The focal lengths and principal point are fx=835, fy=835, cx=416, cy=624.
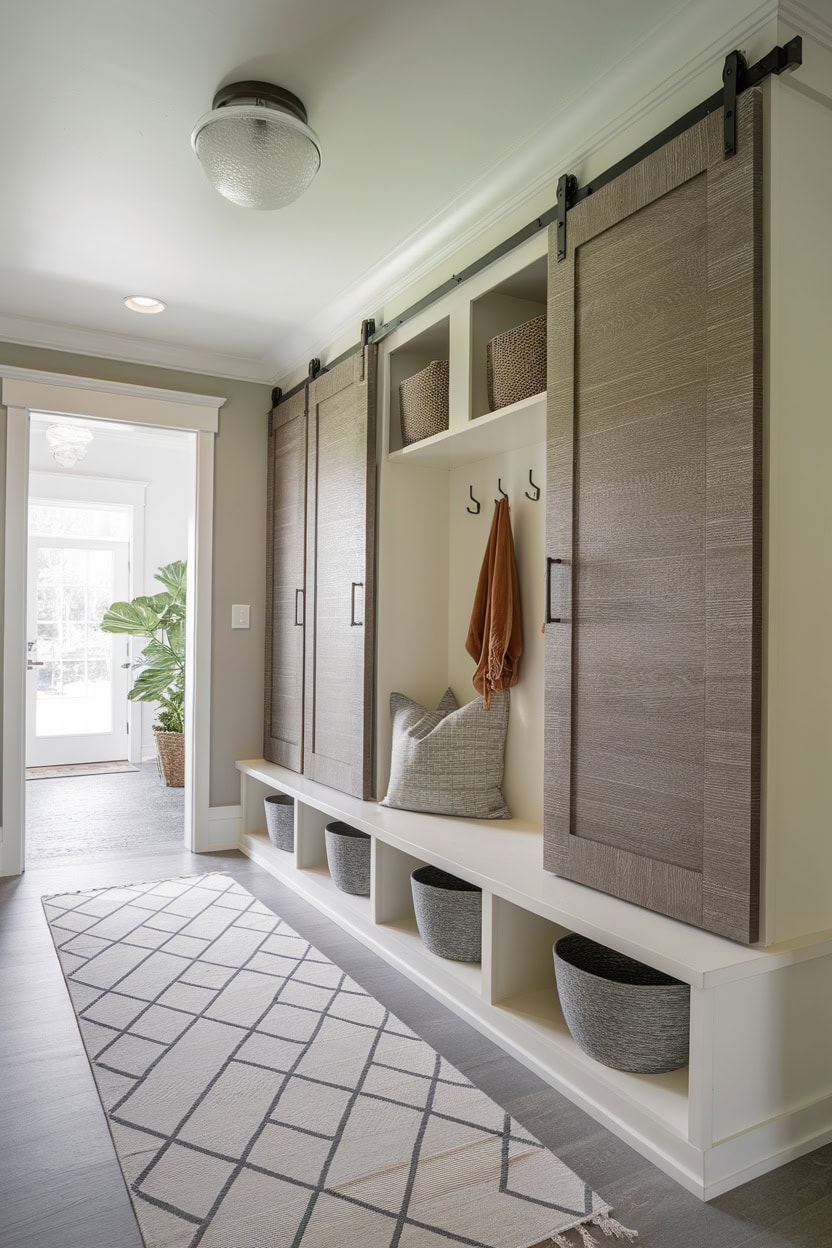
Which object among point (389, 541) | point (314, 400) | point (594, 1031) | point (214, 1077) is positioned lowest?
point (214, 1077)

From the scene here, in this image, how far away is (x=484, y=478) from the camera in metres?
3.22

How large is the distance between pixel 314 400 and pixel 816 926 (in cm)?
297

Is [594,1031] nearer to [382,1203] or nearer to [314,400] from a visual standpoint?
[382,1203]

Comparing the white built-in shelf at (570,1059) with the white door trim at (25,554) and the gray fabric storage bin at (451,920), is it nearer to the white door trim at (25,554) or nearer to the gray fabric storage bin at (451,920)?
the gray fabric storage bin at (451,920)

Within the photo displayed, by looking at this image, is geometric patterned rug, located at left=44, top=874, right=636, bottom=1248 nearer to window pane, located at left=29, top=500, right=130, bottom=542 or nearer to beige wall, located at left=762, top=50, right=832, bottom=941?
beige wall, located at left=762, top=50, right=832, bottom=941

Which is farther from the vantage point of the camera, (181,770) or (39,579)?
(39,579)

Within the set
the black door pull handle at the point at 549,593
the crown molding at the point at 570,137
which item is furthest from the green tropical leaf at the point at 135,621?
the black door pull handle at the point at 549,593

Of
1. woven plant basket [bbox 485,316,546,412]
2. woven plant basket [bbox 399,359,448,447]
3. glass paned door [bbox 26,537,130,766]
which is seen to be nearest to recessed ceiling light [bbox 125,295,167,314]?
woven plant basket [bbox 399,359,448,447]

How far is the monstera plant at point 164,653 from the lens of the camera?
19.7ft

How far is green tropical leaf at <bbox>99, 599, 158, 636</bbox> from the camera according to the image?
6.48 metres

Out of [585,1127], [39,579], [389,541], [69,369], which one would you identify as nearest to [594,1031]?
[585,1127]

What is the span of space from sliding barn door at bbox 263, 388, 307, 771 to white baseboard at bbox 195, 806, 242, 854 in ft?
1.18

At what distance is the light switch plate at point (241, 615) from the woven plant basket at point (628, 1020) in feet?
9.21

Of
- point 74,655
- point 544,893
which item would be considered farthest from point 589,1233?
point 74,655
